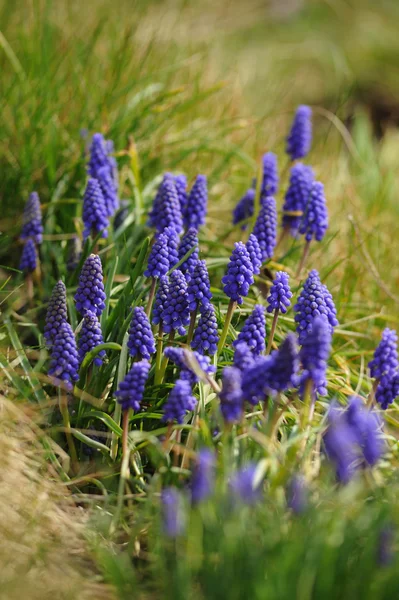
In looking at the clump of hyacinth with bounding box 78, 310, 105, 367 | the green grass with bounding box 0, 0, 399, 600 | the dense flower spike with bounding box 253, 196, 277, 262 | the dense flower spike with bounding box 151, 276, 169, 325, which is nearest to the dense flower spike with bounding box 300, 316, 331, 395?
the green grass with bounding box 0, 0, 399, 600

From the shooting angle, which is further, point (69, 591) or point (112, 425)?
point (112, 425)

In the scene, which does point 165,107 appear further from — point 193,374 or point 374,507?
point 374,507

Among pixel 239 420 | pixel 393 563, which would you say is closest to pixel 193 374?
pixel 239 420

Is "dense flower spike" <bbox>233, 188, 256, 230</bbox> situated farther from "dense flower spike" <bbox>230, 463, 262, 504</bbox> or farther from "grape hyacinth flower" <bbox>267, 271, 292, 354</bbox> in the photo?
"dense flower spike" <bbox>230, 463, 262, 504</bbox>

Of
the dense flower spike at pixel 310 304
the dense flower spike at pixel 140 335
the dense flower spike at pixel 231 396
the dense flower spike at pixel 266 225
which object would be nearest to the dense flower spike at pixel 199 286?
the dense flower spike at pixel 140 335

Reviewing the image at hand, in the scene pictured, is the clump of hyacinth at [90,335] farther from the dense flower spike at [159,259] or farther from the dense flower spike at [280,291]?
the dense flower spike at [280,291]

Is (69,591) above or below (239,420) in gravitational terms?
below
